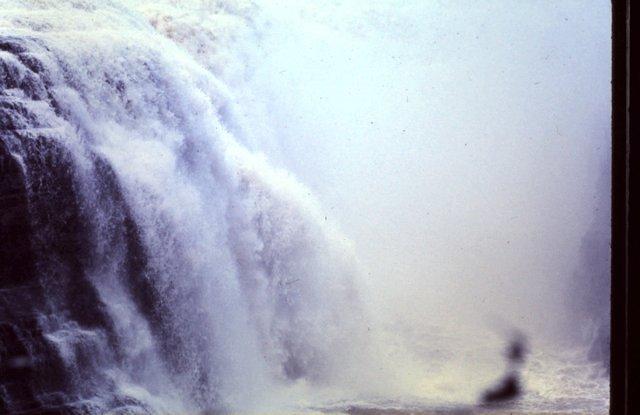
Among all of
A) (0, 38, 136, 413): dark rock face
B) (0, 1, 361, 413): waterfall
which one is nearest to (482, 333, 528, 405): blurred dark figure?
(0, 1, 361, 413): waterfall

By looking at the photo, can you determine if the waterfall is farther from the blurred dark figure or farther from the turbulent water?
the blurred dark figure

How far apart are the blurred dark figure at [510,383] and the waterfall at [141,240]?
43.9 inches

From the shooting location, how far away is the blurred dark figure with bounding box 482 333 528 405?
15.5 feet

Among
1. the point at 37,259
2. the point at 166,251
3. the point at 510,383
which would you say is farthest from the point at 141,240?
the point at 510,383

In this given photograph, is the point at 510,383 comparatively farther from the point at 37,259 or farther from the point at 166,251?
the point at 37,259

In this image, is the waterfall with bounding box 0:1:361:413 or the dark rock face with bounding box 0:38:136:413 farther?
the waterfall with bounding box 0:1:361:413

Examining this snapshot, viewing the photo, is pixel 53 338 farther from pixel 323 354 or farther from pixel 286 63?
pixel 286 63

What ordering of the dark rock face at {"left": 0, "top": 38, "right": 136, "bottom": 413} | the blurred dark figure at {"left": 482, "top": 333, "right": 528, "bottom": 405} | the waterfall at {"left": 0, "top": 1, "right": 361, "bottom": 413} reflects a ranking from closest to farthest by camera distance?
the dark rock face at {"left": 0, "top": 38, "right": 136, "bottom": 413} < the waterfall at {"left": 0, "top": 1, "right": 361, "bottom": 413} < the blurred dark figure at {"left": 482, "top": 333, "right": 528, "bottom": 405}

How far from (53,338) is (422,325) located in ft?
10.3

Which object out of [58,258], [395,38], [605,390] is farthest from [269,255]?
[605,390]

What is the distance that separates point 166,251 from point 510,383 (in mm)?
2795

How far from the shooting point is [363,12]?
204 inches

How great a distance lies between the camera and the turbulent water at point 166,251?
359cm

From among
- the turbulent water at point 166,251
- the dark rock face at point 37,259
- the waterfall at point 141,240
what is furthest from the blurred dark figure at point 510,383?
the dark rock face at point 37,259
